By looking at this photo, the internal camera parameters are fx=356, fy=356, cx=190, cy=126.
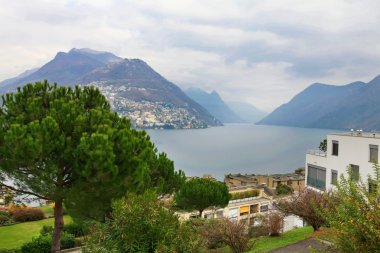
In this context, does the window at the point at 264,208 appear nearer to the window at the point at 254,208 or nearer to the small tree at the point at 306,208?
the window at the point at 254,208

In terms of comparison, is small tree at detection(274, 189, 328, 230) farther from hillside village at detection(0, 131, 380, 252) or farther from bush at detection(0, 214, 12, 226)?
bush at detection(0, 214, 12, 226)

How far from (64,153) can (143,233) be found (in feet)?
17.3

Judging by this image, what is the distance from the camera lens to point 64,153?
11.9 meters

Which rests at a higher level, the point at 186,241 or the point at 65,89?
the point at 65,89

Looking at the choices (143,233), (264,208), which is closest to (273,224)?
(143,233)

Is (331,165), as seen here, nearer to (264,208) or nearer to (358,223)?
(264,208)

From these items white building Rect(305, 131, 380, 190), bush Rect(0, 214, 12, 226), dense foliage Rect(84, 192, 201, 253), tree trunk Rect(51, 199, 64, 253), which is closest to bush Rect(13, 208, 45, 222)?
bush Rect(0, 214, 12, 226)

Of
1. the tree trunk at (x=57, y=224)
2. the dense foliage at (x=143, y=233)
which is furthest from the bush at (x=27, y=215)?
the dense foliage at (x=143, y=233)

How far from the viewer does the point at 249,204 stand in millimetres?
36094

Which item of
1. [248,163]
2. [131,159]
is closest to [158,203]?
[131,159]

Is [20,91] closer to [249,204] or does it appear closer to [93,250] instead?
[93,250]

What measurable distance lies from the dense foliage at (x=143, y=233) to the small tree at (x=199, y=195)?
16.7 m

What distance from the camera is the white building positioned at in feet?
64.2

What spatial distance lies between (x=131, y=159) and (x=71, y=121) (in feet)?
8.19
